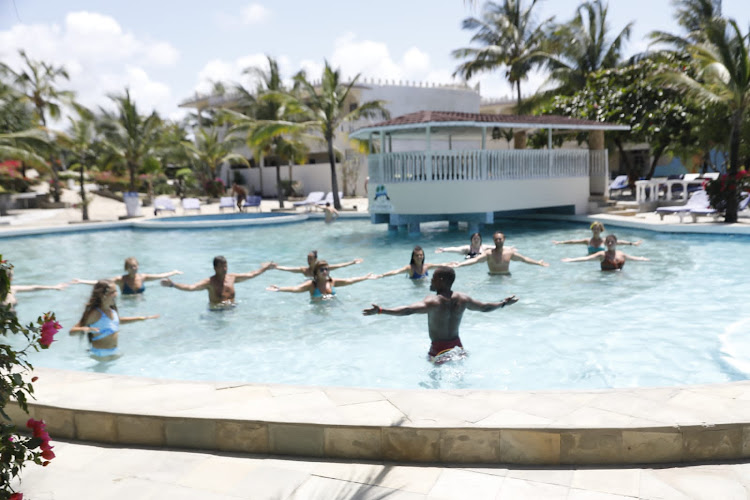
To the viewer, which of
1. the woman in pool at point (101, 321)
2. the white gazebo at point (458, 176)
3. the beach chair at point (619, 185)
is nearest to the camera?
the woman in pool at point (101, 321)

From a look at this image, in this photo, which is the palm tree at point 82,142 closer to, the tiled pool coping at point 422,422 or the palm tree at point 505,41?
the palm tree at point 505,41

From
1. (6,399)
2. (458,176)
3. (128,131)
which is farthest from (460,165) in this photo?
(128,131)

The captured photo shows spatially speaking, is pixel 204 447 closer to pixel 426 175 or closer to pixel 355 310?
pixel 355 310

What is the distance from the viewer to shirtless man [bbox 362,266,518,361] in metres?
5.79

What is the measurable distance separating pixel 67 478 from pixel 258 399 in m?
1.15

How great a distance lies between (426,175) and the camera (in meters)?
17.4

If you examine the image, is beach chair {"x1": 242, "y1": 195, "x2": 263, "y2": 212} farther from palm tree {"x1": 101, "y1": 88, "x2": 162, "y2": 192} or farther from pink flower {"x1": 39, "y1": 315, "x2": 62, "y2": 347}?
pink flower {"x1": 39, "y1": 315, "x2": 62, "y2": 347}

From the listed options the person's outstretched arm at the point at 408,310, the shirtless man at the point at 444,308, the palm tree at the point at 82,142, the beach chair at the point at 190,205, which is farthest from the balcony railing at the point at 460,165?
the palm tree at the point at 82,142

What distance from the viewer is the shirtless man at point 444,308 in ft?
19.0

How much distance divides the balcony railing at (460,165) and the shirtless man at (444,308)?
11375mm

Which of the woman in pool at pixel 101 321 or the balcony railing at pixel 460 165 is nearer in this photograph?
the woman in pool at pixel 101 321

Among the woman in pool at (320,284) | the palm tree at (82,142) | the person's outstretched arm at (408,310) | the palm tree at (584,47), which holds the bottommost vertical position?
the woman in pool at (320,284)

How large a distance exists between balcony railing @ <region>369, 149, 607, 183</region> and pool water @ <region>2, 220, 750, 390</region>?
3.65 m

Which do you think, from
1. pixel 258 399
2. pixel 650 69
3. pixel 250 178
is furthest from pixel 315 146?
pixel 258 399
